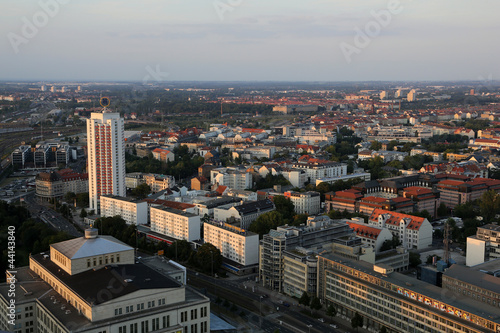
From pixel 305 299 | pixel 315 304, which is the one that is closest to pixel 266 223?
pixel 305 299

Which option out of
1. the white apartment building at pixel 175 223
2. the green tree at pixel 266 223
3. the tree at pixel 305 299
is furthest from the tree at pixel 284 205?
the tree at pixel 305 299

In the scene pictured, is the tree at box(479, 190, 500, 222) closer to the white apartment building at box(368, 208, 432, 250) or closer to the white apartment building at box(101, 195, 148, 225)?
the white apartment building at box(368, 208, 432, 250)

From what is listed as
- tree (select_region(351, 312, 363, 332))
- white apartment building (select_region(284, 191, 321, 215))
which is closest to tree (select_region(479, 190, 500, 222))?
white apartment building (select_region(284, 191, 321, 215))

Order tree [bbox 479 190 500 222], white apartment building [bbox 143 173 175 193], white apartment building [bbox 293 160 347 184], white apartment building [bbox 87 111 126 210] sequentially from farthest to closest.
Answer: white apartment building [bbox 293 160 347 184] < white apartment building [bbox 143 173 175 193] < white apartment building [bbox 87 111 126 210] < tree [bbox 479 190 500 222]

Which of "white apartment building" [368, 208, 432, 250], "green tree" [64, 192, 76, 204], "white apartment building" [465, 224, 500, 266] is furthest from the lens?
"green tree" [64, 192, 76, 204]

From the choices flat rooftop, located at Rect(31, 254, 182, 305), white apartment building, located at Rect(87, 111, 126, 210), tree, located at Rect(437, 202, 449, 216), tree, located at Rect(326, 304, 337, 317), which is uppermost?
white apartment building, located at Rect(87, 111, 126, 210)

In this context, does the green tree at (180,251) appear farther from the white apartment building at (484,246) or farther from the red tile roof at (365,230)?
the white apartment building at (484,246)

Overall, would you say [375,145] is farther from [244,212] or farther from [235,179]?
[244,212]

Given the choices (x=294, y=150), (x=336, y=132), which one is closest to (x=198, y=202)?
(x=294, y=150)
